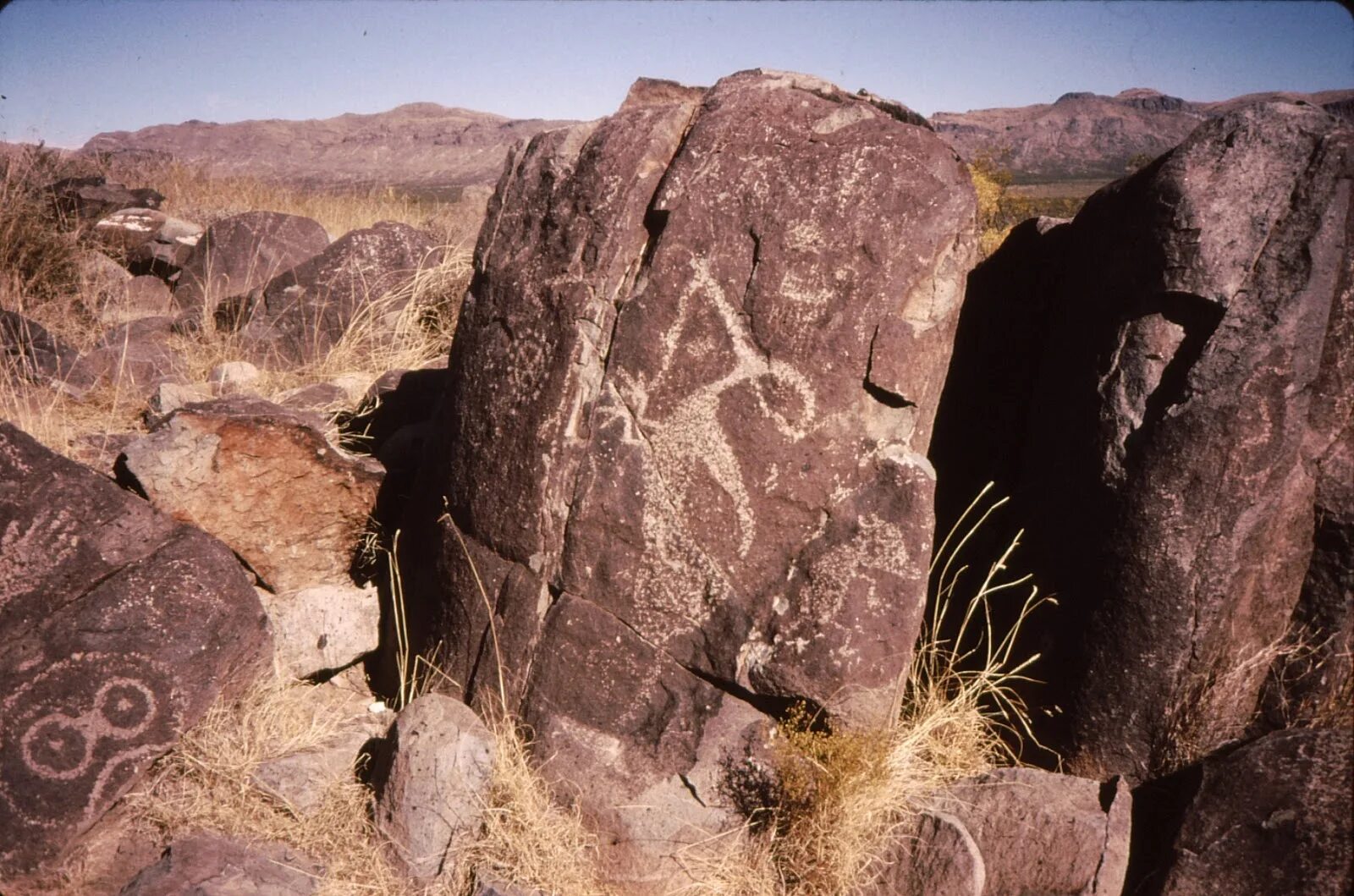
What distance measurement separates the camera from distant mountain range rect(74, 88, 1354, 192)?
174 ft

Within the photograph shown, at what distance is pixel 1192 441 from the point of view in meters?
2.20

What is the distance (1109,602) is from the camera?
2.36m

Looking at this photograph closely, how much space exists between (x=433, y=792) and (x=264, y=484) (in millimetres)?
1312

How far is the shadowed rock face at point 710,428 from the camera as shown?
2324 mm

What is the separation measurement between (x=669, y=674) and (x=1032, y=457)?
1343 mm

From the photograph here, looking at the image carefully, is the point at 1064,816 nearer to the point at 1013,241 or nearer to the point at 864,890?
the point at 864,890

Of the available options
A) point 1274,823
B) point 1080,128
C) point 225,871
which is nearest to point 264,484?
point 225,871

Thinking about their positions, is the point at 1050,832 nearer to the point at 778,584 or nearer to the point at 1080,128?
the point at 778,584

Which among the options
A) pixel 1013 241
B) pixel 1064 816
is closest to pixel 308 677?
pixel 1064 816

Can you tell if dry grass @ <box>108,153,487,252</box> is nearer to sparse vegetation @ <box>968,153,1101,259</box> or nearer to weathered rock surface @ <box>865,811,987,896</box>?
sparse vegetation @ <box>968,153,1101,259</box>

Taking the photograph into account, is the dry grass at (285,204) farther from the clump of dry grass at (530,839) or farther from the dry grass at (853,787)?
the dry grass at (853,787)

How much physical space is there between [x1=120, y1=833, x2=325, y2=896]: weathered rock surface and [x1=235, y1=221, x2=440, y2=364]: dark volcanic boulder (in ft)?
10.5

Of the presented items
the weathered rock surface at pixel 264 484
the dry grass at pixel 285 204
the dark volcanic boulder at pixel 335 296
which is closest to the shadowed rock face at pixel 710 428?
the weathered rock surface at pixel 264 484

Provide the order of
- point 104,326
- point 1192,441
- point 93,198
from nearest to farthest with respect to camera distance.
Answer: point 1192,441
point 104,326
point 93,198
